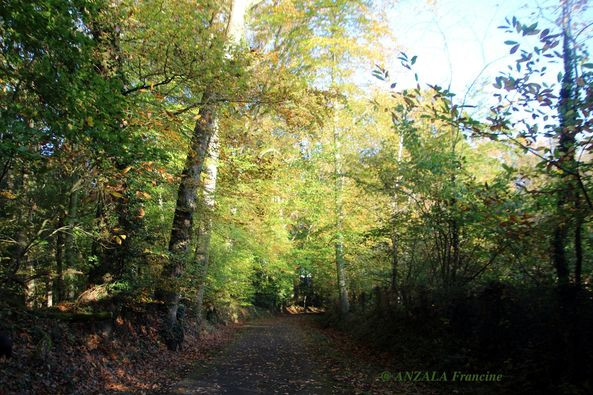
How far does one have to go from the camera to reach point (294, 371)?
9.42m

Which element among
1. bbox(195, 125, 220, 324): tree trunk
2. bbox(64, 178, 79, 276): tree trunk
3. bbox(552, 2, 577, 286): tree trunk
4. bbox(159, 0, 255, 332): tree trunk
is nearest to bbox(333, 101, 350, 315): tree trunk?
bbox(195, 125, 220, 324): tree trunk

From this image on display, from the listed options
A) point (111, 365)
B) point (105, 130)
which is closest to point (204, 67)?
point (105, 130)

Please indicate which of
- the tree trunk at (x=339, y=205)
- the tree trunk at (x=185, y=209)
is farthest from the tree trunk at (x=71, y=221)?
the tree trunk at (x=339, y=205)

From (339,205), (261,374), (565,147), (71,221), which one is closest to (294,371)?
(261,374)

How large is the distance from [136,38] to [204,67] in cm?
134

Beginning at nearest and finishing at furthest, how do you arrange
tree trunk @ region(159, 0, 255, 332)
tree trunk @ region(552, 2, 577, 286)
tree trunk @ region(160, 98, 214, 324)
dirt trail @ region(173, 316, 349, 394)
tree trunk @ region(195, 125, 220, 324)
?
tree trunk @ region(552, 2, 577, 286), dirt trail @ region(173, 316, 349, 394), tree trunk @ region(160, 98, 214, 324), tree trunk @ region(159, 0, 255, 332), tree trunk @ region(195, 125, 220, 324)

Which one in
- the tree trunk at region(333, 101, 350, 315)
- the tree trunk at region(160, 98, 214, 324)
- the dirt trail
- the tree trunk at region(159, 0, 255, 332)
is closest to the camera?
the dirt trail

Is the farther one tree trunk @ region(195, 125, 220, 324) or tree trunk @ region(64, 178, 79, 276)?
Answer: tree trunk @ region(195, 125, 220, 324)

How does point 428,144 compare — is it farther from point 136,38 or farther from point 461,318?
point 136,38

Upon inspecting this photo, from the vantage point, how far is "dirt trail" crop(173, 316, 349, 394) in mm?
7539

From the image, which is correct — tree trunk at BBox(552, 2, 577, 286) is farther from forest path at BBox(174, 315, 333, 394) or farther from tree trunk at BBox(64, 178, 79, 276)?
tree trunk at BBox(64, 178, 79, 276)

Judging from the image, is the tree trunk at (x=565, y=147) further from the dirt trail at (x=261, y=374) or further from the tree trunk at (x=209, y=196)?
the tree trunk at (x=209, y=196)

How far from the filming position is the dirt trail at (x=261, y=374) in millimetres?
7539

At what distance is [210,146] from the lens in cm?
1146
